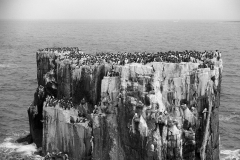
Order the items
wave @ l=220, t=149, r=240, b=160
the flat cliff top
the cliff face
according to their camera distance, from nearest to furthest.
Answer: the cliff face, the flat cliff top, wave @ l=220, t=149, r=240, b=160

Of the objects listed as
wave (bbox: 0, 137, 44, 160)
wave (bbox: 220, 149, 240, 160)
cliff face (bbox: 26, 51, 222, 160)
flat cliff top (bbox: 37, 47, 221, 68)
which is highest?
flat cliff top (bbox: 37, 47, 221, 68)

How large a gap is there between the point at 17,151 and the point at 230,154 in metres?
38.7

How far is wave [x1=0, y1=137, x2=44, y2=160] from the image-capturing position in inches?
2746

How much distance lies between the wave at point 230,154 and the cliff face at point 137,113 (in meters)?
7.17

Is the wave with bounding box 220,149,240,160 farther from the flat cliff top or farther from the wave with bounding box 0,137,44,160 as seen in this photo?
the wave with bounding box 0,137,44,160

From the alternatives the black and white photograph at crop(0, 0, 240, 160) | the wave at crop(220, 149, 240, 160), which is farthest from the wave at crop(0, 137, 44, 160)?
the wave at crop(220, 149, 240, 160)

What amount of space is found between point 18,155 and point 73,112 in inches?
561

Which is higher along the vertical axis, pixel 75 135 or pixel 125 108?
pixel 125 108

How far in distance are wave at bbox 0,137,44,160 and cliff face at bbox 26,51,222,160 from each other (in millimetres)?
4450

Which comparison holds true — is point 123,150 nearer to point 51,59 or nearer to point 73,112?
point 73,112

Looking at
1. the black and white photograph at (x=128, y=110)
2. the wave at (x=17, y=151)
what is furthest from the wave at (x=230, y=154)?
the wave at (x=17, y=151)

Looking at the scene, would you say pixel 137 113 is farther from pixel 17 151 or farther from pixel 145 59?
pixel 17 151

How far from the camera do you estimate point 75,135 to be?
62531 mm

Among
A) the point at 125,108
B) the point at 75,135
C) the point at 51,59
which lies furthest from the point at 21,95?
the point at 125,108
